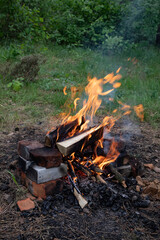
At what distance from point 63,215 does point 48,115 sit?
9.50 feet

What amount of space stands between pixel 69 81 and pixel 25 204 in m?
4.79

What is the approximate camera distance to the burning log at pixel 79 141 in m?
2.77

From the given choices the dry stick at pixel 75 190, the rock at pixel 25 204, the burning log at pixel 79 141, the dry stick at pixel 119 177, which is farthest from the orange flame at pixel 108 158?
the rock at pixel 25 204

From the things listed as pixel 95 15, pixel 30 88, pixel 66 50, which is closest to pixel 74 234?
pixel 30 88

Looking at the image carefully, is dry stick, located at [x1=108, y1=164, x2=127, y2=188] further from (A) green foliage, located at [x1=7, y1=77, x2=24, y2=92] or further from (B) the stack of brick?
(A) green foliage, located at [x1=7, y1=77, x2=24, y2=92]

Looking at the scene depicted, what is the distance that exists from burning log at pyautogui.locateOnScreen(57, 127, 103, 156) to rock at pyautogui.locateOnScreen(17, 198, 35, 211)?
24.5 inches

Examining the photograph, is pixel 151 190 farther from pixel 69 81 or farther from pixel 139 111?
pixel 69 81

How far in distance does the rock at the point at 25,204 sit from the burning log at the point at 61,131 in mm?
684

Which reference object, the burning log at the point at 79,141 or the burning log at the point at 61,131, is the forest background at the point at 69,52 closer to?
the burning log at the point at 61,131

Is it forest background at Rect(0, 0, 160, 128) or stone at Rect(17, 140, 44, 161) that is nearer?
stone at Rect(17, 140, 44, 161)

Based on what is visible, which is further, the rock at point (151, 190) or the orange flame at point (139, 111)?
the orange flame at point (139, 111)

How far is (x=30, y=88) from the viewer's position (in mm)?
6254

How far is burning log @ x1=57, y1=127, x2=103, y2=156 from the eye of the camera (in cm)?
277

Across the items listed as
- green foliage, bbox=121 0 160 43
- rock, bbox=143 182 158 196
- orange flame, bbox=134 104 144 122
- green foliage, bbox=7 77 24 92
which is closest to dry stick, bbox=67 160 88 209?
rock, bbox=143 182 158 196
